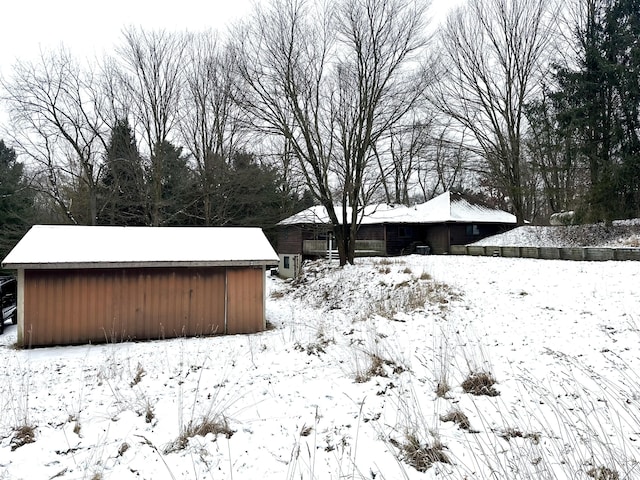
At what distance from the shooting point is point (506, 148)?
24656 millimetres

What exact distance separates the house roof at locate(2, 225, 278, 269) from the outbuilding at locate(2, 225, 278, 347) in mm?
24

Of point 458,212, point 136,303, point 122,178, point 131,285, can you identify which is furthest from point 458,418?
point 122,178

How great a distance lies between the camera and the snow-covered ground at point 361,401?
11.5ft

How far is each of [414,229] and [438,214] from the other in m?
2.04

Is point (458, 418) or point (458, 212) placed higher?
point (458, 212)

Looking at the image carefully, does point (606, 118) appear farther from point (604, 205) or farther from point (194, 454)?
point (194, 454)

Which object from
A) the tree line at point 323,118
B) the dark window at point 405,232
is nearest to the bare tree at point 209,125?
the tree line at point 323,118

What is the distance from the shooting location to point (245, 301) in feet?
36.4

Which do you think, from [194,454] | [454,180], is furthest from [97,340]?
[454,180]

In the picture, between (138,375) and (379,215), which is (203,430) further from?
(379,215)

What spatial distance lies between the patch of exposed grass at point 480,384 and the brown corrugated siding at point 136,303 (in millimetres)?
7332

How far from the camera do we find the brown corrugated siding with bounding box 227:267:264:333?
10961mm

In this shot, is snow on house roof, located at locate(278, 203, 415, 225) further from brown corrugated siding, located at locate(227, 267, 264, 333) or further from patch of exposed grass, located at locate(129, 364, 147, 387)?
patch of exposed grass, located at locate(129, 364, 147, 387)

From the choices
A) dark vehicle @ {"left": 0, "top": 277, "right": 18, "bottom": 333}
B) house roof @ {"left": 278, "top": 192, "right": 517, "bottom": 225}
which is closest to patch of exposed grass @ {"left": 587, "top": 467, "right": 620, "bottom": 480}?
dark vehicle @ {"left": 0, "top": 277, "right": 18, "bottom": 333}
